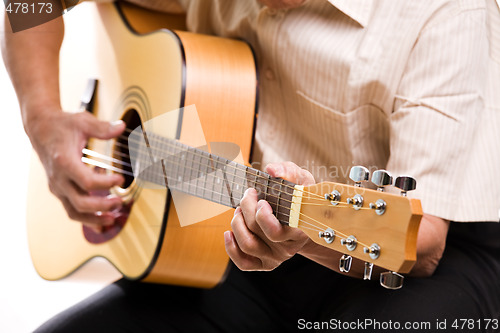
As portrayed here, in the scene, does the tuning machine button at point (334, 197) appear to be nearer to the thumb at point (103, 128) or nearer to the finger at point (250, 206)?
the finger at point (250, 206)

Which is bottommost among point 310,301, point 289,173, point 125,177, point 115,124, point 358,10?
point 310,301

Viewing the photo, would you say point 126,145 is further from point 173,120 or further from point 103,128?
point 173,120

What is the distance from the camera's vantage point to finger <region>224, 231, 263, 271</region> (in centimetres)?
66

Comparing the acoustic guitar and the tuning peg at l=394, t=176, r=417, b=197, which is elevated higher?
the tuning peg at l=394, t=176, r=417, b=197

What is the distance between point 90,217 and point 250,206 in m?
0.45

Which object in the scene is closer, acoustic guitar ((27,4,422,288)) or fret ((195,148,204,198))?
acoustic guitar ((27,4,422,288))

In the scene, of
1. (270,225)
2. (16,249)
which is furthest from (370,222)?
(16,249)

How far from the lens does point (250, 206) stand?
0.61 metres

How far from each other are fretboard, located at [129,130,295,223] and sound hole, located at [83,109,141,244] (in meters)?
0.04

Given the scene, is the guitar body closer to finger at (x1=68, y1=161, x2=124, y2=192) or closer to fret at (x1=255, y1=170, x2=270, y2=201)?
finger at (x1=68, y1=161, x2=124, y2=192)

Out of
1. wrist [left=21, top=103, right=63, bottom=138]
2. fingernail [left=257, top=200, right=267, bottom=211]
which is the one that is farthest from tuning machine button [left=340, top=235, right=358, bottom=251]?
wrist [left=21, top=103, right=63, bottom=138]

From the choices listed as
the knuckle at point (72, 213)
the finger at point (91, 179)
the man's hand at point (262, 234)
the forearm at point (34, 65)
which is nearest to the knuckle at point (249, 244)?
the man's hand at point (262, 234)

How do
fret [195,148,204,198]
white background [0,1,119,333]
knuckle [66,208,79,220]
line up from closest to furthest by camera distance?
fret [195,148,204,198]
knuckle [66,208,79,220]
white background [0,1,119,333]

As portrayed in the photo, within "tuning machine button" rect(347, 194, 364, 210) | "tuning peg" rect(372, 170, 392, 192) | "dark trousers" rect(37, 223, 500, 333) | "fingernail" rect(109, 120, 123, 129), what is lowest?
"dark trousers" rect(37, 223, 500, 333)
